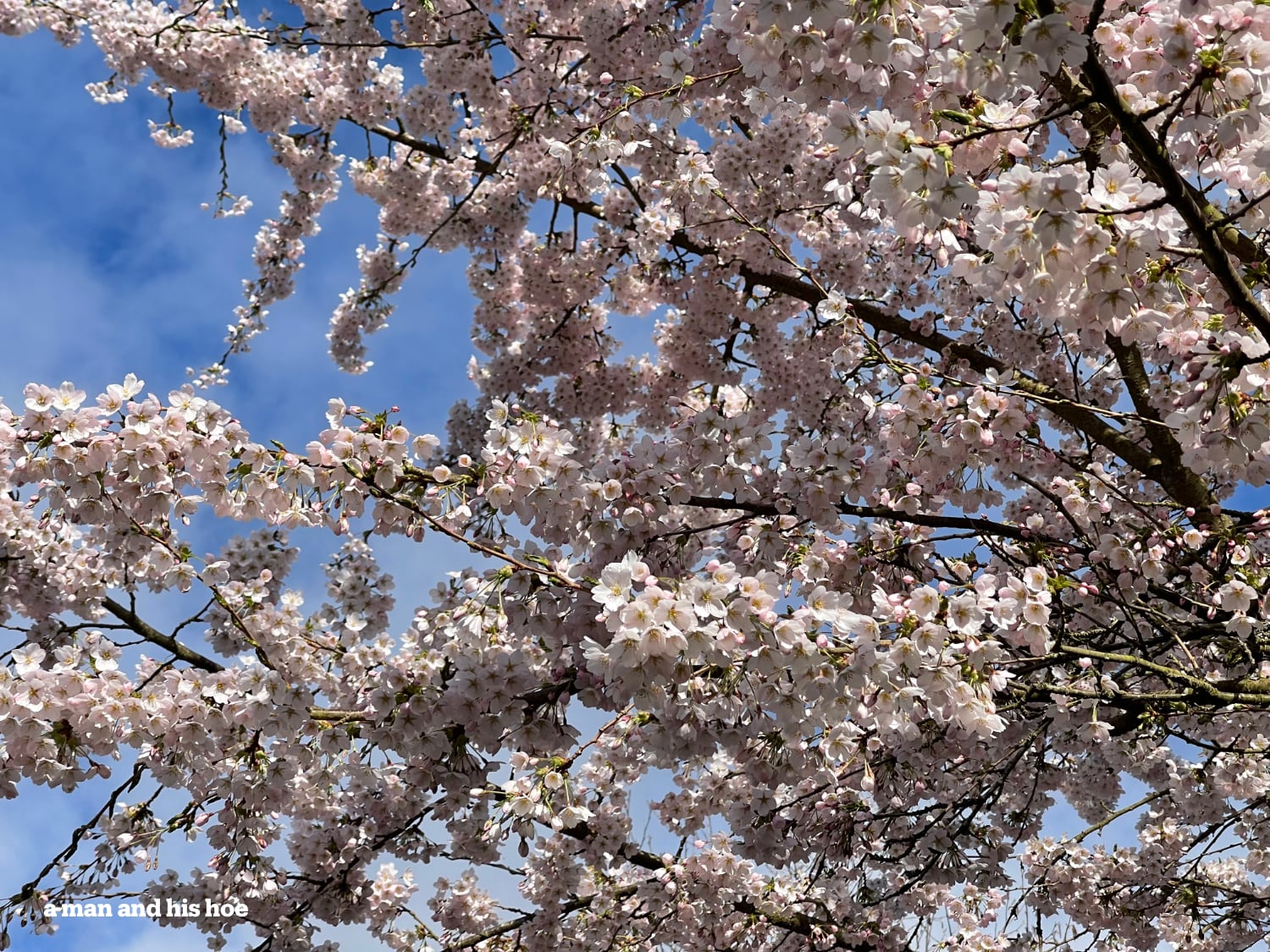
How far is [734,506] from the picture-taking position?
3641 mm

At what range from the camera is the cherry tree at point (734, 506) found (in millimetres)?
2473

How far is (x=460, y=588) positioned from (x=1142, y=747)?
21.3ft

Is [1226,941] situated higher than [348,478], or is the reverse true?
[348,478]

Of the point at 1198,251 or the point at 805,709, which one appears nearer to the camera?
the point at 1198,251

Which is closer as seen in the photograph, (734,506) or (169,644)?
(734,506)

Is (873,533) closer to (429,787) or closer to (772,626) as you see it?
(772,626)

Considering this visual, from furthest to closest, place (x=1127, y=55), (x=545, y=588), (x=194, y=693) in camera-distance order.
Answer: (x=194, y=693) → (x=545, y=588) → (x=1127, y=55)

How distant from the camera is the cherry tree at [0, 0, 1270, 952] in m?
2.47

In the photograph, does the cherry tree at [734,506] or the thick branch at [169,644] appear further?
the thick branch at [169,644]

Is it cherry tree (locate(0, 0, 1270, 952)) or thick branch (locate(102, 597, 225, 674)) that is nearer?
cherry tree (locate(0, 0, 1270, 952))

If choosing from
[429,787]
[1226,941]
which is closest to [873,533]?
[429,787]

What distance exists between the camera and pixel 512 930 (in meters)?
6.49

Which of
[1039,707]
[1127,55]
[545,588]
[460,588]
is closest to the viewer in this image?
[1127,55]

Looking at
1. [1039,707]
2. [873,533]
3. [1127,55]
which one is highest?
[1127,55]
